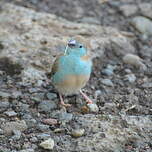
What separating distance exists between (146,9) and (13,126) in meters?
3.75

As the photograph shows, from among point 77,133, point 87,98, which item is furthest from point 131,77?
point 77,133

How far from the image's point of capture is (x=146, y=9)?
24.4 ft

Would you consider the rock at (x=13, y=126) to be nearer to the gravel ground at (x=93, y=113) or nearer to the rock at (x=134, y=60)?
the gravel ground at (x=93, y=113)

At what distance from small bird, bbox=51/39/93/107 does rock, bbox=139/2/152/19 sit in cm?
261

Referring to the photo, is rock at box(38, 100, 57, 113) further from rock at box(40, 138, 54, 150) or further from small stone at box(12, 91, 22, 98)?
rock at box(40, 138, 54, 150)

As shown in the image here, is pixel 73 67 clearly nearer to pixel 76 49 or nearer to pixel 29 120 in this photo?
pixel 76 49

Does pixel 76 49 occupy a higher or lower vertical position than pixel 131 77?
higher

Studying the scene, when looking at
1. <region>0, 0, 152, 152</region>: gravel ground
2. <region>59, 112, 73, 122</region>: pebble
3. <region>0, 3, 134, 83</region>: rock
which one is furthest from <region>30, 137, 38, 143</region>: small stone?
<region>0, 3, 134, 83</region>: rock

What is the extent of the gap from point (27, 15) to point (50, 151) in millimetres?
3049

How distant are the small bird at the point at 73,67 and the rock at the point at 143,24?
219 centimetres

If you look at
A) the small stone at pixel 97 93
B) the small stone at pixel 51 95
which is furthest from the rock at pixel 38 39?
the small stone at pixel 97 93

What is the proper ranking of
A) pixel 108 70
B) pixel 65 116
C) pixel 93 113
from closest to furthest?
1. pixel 65 116
2. pixel 93 113
3. pixel 108 70

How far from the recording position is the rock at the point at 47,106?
496cm

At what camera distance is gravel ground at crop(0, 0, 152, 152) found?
433cm
